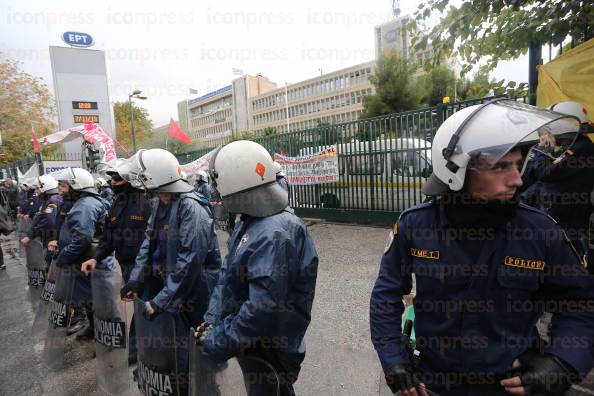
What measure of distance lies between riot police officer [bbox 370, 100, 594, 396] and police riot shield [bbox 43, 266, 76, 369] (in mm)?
3709

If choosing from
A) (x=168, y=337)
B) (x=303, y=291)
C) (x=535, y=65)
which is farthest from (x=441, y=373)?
(x=535, y=65)

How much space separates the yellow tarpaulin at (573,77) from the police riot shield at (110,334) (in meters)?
4.92

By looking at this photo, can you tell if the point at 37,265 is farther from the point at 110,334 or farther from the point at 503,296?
the point at 503,296

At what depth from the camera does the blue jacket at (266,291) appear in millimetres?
1699

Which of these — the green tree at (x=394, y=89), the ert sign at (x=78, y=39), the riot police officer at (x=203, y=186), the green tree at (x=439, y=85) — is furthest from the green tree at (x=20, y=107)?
the green tree at (x=439, y=85)

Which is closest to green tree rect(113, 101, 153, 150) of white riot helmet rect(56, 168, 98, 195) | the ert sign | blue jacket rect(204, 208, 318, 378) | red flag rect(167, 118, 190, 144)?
the ert sign

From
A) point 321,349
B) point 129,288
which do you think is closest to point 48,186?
point 129,288

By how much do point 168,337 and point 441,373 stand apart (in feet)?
5.79

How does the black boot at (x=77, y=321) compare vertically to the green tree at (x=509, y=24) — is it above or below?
below

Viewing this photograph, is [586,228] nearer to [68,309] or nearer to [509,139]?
[509,139]

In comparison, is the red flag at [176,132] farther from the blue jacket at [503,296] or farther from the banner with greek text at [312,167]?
the blue jacket at [503,296]

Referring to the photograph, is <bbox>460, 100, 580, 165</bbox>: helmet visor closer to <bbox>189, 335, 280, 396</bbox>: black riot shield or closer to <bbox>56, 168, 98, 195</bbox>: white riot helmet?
<bbox>189, 335, 280, 396</bbox>: black riot shield

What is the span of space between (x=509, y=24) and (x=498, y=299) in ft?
13.3

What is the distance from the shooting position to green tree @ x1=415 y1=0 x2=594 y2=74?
3.58m
